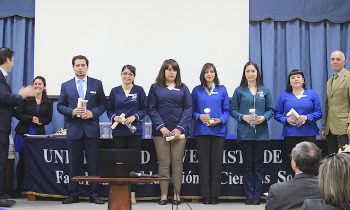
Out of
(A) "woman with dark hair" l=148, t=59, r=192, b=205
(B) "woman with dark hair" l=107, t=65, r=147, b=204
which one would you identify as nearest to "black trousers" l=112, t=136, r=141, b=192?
(B) "woman with dark hair" l=107, t=65, r=147, b=204

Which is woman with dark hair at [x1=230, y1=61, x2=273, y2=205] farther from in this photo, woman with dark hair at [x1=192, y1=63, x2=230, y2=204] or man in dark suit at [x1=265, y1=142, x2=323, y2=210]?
man in dark suit at [x1=265, y1=142, x2=323, y2=210]

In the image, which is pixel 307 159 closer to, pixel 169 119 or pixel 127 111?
pixel 169 119

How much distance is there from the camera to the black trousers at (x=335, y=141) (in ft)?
16.6

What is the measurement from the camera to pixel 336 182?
1744mm

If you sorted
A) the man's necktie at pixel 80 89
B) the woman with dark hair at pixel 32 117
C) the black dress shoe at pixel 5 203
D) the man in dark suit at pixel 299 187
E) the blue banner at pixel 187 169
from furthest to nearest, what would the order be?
the woman with dark hair at pixel 32 117 → the blue banner at pixel 187 169 → the man's necktie at pixel 80 89 → the black dress shoe at pixel 5 203 → the man in dark suit at pixel 299 187

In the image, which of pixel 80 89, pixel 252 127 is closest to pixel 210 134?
pixel 252 127

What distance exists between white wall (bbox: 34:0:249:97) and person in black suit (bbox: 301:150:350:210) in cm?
489

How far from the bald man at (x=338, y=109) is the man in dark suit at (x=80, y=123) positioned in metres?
2.42

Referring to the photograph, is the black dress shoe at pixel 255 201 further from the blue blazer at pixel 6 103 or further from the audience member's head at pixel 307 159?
the audience member's head at pixel 307 159

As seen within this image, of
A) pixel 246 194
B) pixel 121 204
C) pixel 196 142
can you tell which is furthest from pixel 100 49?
pixel 121 204

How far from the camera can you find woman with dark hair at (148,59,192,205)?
5180mm

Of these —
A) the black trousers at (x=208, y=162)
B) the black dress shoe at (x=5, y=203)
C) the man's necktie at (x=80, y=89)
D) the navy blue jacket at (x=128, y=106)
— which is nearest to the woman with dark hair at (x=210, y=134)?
the black trousers at (x=208, y=162)

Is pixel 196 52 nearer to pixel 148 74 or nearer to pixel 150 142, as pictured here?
pixel 148 74

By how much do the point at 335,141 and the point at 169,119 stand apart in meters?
→ 1.76
